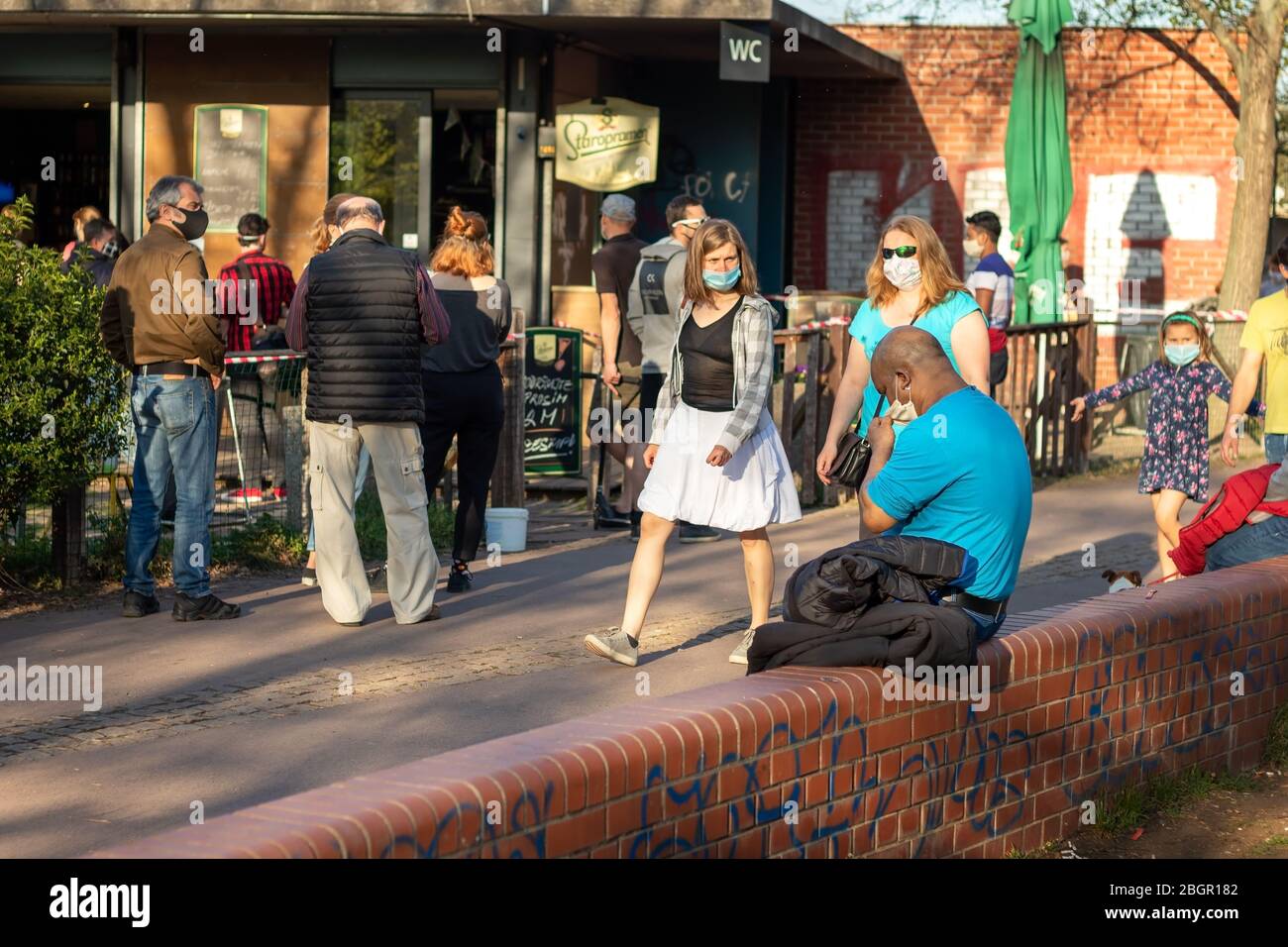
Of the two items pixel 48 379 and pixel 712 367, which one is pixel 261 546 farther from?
pixel 712 367

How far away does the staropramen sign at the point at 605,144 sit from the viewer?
16.8m

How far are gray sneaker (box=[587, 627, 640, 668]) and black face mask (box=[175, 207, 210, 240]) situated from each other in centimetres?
274

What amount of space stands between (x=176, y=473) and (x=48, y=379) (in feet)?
2.51

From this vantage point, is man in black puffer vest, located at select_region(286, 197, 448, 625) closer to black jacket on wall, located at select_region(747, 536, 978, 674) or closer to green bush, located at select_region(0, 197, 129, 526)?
green bush, located at select_region(0, 197, 129, 526)

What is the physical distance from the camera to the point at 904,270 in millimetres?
7266

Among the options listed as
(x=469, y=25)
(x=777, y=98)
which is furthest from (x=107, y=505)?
(x=777, y=98)

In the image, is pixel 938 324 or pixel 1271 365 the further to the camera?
pixel 1271 365

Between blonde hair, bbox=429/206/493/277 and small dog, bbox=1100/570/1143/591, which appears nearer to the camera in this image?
small dog, bbox=1100/570/1143/591

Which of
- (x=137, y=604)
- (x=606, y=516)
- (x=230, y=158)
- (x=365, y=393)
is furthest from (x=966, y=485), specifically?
(x=230, y=158)

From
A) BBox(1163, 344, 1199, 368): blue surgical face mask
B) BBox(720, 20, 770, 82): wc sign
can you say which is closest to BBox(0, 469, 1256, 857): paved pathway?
BBox(1163, 344, 1199, 368): blue surgical face mask

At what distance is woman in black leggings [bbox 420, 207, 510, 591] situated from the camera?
955 cm

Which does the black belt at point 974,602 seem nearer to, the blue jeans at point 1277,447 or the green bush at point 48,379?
the blue jeans at point 1277,447

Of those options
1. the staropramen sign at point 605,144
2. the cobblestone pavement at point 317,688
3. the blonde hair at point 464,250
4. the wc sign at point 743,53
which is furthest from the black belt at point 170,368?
the staropramen sign at point 605,144

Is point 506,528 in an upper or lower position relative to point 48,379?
lower
